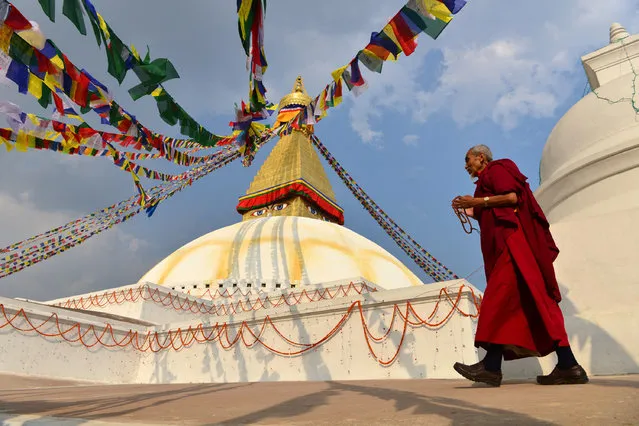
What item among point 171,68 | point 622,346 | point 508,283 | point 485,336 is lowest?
point 622,346

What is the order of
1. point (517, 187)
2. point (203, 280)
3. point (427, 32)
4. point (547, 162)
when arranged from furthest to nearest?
point (203, 280) < point (547, 162) < point (427, 32) < point (517, 187)

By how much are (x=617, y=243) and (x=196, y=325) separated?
6586 mm

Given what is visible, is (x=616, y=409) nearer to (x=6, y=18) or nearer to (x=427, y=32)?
(x=427, y=32)

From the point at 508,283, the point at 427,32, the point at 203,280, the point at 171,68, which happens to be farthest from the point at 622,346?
the point at 203,280

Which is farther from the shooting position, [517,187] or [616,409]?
[517,187]

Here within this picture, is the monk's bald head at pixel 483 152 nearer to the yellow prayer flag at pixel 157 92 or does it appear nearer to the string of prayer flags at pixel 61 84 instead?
the string of prayer flags at pixel 61 84

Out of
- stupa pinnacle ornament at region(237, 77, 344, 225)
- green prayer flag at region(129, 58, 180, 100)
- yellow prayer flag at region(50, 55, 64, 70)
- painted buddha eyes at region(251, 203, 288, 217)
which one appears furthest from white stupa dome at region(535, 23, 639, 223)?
painted buddha eyes at region(251, 203, 288, 217)

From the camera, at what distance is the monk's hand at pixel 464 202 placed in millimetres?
2570

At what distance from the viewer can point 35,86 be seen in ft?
14.2

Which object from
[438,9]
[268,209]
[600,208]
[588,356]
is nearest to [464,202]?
[588,356]

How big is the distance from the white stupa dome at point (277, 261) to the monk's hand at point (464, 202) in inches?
434

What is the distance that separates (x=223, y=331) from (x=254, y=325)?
68 centimetres

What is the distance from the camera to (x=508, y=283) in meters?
2.37

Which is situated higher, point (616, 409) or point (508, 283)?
point (508, 283)
